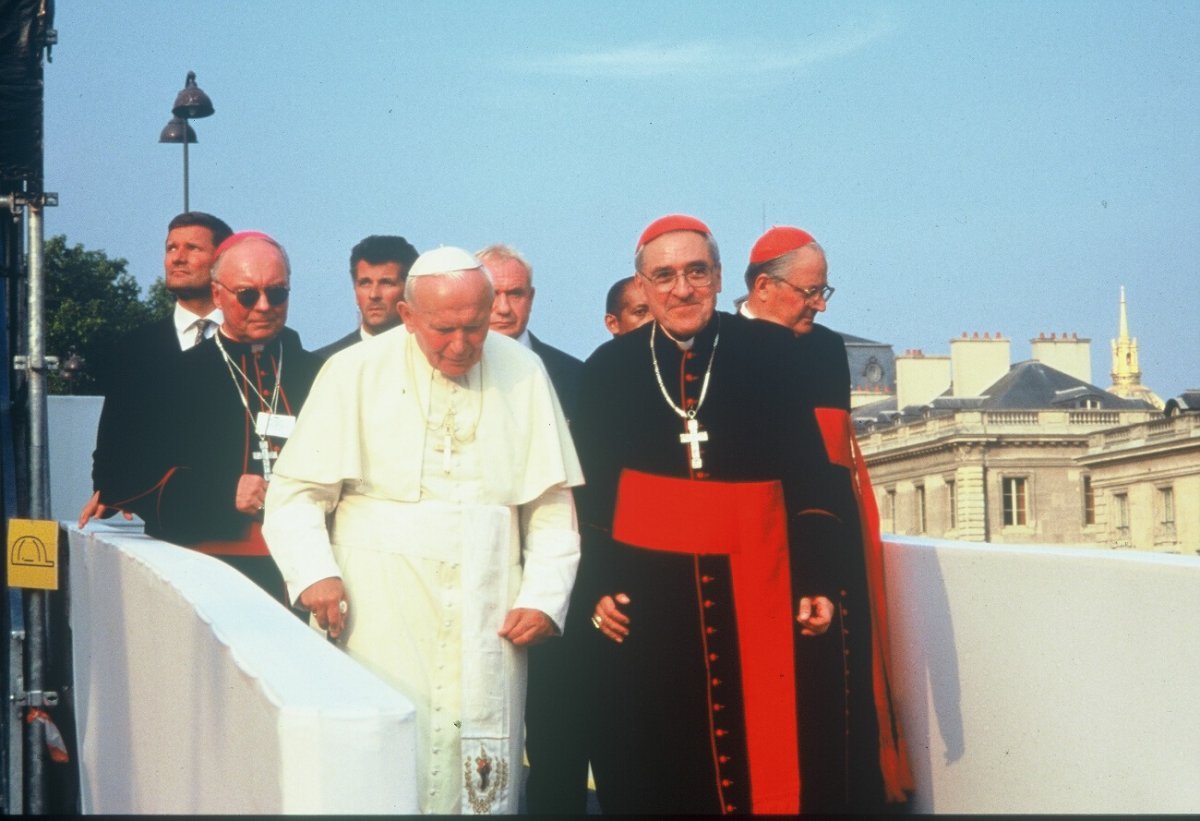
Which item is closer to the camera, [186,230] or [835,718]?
[835,718]

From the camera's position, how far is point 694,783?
17.6 feet

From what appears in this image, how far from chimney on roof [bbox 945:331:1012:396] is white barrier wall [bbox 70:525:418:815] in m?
103

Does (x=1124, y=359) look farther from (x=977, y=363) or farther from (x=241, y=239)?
(x=241, y=239)

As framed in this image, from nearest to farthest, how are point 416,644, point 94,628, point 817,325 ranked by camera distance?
point 416,644 → point 817,325 → point 94,628

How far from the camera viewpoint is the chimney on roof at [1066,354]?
107938mm

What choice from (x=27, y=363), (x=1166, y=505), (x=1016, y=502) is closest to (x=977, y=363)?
(x=1016, y=502)

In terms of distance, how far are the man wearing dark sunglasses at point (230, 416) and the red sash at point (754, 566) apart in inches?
48.2

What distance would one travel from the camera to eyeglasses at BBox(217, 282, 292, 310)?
19.2 feet

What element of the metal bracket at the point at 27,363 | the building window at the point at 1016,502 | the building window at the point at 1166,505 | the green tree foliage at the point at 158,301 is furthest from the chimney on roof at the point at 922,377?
the metal bracket at the point at 27,363

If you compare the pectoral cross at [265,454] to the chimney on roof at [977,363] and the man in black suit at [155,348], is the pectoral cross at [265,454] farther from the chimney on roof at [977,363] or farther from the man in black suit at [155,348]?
the chimney on roof at [977,363]

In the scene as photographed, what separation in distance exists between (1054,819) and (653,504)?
4.55 ft

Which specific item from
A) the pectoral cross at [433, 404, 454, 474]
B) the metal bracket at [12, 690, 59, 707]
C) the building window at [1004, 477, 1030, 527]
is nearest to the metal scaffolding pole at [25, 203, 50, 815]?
the metal bracket at [12, 690, 59, 707]

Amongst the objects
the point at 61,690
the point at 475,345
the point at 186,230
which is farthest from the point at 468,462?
the point at 61,690

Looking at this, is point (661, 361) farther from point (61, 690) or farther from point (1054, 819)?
point (61, 690)
